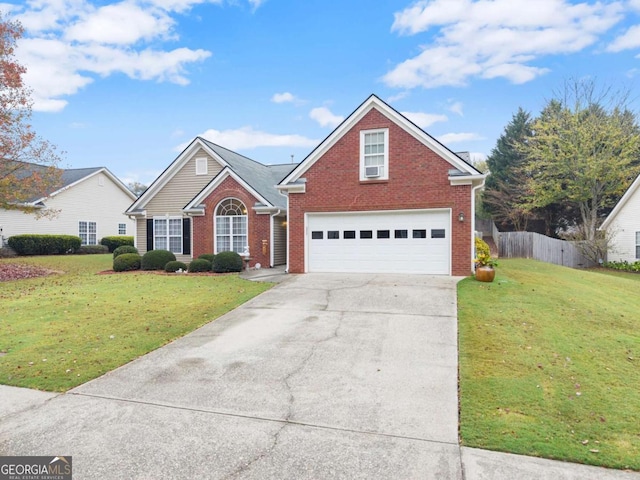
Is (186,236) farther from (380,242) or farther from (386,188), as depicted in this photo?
(386,188)

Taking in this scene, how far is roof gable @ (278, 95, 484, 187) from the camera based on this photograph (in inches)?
517

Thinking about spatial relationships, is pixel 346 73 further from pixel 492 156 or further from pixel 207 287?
pixel 492 156

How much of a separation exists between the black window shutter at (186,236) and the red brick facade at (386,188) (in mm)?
6527

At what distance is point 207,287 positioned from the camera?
12203 millimetres

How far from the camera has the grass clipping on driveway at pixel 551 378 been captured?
3660mm

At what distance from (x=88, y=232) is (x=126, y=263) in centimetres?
1550

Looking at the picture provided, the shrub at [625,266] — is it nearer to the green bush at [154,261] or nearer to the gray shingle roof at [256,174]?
the gray shingle roof at [256,174]

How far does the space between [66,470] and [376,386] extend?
336 centimetres

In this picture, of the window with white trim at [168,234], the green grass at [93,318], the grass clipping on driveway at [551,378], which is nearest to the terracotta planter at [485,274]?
the grass clipping on driveway at [551,378]

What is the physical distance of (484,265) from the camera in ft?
39.6

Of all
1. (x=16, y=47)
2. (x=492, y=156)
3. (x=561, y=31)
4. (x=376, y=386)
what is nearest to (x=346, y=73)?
(x=561, y=31)

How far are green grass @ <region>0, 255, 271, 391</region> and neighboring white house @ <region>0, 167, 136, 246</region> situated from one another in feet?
43.0

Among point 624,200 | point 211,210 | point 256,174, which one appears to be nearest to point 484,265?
point 211,210

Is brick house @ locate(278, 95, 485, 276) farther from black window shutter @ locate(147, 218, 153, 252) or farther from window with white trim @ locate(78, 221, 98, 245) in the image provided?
window with white trim @ locate(78, 221, 98, 245)
